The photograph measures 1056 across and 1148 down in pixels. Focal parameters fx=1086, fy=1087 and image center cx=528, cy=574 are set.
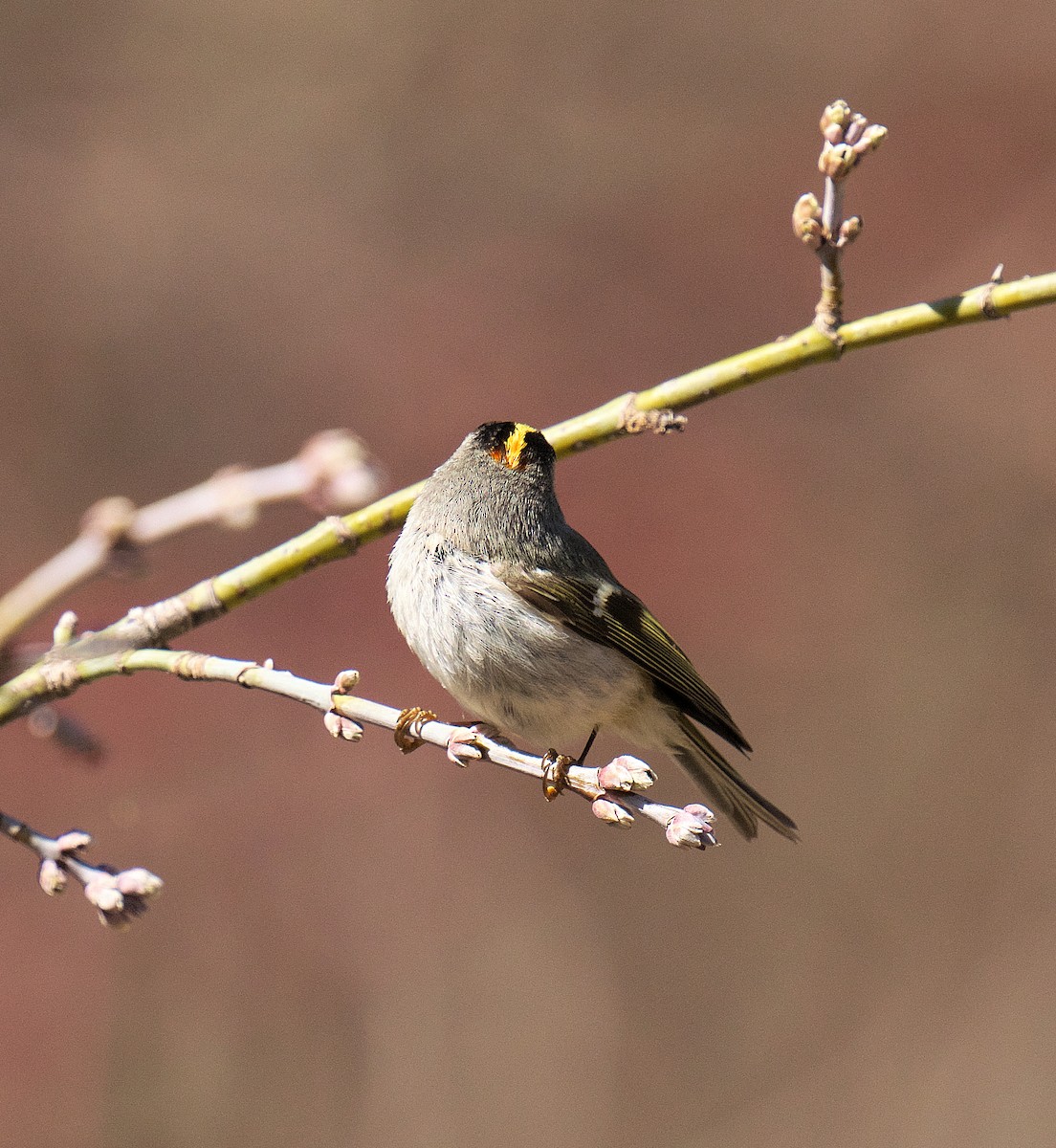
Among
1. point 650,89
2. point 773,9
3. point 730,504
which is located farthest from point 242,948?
point 773,9

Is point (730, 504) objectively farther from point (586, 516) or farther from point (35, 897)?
point (35, 897)

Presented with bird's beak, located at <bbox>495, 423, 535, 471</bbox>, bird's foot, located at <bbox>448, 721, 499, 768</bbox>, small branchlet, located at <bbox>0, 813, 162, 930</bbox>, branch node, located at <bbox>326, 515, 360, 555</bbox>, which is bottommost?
small branchlet, located at <bbox>0, 813, 162, 930</bbox>

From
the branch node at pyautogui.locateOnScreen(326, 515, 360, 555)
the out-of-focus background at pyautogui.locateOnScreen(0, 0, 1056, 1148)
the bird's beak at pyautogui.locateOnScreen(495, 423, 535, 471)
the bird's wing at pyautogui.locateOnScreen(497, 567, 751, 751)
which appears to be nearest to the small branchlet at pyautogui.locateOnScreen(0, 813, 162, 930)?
the branch node at pyautogui.locateOnScreen(326, 515, 360, 555)

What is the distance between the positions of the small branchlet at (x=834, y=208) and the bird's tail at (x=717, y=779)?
883 mm

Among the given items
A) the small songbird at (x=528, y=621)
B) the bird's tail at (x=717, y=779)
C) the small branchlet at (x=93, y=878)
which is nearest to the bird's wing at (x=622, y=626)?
the small songbird at (x=528, y=621)

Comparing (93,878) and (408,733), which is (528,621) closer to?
(408,733)

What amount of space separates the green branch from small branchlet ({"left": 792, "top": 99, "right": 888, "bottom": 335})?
0.10 ft

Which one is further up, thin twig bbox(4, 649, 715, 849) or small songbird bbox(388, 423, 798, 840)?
small songbird bbox(388, 423, 798, 840)

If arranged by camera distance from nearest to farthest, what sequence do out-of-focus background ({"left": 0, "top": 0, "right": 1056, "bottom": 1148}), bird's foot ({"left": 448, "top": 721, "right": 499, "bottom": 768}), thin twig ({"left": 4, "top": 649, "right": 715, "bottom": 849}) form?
thin twig ({"left": 4, "top": 649, "right": 715, "bottom": 849})
bird's foot ({"left": 448, "top": 721, "right": 499, "bottom": 768})
out-of-focus background ({"left": 0, "top": 0, "right": 1056, "bottom": 1148})

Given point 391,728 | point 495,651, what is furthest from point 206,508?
point 495,651

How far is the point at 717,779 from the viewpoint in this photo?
1884mm

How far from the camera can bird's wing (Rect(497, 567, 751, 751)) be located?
1.59 meters

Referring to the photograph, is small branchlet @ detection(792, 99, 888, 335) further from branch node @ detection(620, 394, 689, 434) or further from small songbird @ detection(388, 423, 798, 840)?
small songbird @ detection(388, 423, 798, 840)

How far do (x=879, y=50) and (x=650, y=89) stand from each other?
752mm
